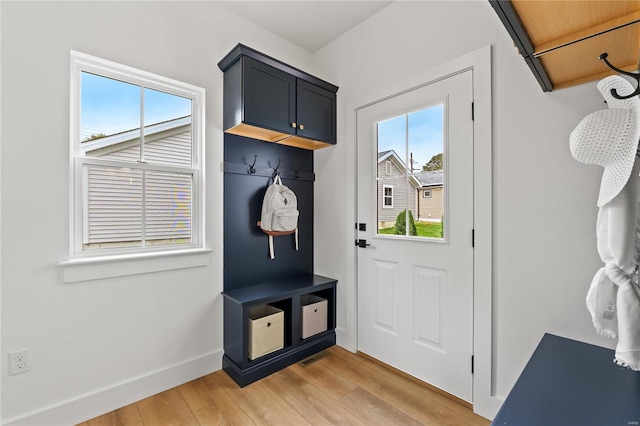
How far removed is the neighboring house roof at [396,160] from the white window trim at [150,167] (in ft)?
4.34

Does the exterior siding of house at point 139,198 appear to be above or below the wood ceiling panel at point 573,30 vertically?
below

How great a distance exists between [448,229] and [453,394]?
101 centimetres

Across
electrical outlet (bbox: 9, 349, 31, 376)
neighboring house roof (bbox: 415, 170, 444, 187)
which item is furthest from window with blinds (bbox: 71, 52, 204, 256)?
neighboring house roof (bbox: 415, 170, 444, 187)

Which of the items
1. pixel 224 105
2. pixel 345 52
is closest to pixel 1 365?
pixel 224 105

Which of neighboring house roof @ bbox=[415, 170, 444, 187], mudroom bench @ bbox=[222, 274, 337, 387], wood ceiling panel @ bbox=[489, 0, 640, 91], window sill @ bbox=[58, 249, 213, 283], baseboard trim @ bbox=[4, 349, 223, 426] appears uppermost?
wood ceiling panel @ bbox=[489, 0, 640, 91]

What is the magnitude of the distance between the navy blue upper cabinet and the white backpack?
1.45ft

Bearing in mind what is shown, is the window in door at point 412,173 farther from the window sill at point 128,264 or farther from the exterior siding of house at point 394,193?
the window sill at point 128,264

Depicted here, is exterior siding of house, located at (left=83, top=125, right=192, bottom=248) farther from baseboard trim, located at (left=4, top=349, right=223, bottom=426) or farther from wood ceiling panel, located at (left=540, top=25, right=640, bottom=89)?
wood ceiling panel, located at (left=540, top=25, right=640, bottom=89)

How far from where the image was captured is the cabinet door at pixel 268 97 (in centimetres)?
208

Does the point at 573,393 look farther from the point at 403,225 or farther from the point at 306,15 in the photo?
the point at 306,15

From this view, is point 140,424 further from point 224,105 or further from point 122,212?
point 224,105

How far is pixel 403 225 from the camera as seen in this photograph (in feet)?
7.14

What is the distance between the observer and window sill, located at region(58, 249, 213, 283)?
167 cm

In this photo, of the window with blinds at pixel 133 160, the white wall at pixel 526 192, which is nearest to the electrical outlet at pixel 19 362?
the window with blinds at pixel 133 160
